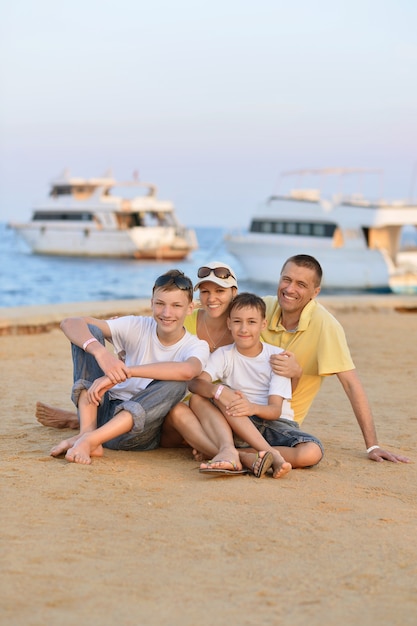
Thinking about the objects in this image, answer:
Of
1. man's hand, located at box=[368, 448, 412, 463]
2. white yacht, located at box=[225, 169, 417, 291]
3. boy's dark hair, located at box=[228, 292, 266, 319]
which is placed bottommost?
man's hand, located at box=[368, 448, 412, 463]

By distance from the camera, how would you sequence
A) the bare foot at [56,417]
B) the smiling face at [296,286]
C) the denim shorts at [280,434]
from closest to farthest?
the denim shorts at [280,434] < the smiling face at [296,286] < the bare foot at [56,417]

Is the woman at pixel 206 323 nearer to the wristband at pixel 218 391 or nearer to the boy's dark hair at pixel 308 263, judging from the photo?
the wristband at pixel 218 391

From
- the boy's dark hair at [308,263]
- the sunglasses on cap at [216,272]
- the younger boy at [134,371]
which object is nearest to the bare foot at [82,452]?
the younger boy at [134,371]

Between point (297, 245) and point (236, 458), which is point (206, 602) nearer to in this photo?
point (236, 458)

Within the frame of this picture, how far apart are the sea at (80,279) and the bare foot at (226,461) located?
28.5m

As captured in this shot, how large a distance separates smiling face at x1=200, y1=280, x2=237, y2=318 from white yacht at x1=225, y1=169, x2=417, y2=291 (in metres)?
27.1

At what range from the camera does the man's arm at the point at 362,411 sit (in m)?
4.64

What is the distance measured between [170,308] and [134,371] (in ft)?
1.19

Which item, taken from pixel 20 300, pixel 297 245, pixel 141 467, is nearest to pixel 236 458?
pixel 141 467

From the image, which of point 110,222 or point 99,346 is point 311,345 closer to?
point 99,346

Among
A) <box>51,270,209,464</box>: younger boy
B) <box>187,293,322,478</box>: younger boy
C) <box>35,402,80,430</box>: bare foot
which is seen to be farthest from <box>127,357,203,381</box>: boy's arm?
<box>35,402,80,430</box>: bare foot

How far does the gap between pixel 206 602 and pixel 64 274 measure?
43853 millimetres

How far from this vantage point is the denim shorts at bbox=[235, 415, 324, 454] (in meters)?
4.43

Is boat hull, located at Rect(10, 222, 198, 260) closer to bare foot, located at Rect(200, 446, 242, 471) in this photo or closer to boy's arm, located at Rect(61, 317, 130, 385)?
boy's arm, located at Rect(61, 317, 130, 385)
